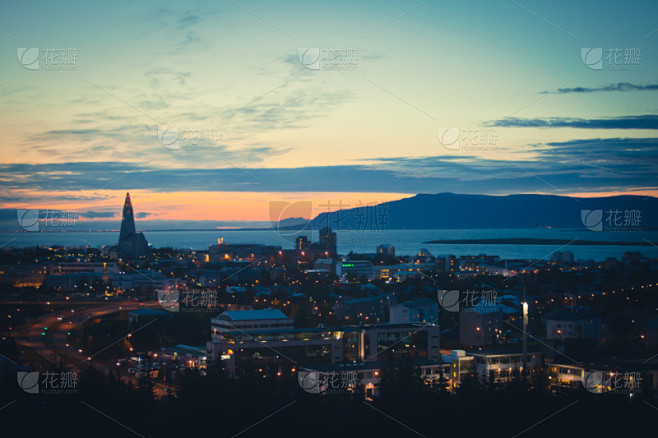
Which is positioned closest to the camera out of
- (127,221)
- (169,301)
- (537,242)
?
(169,301)

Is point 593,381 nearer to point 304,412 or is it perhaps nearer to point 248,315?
point 304,412

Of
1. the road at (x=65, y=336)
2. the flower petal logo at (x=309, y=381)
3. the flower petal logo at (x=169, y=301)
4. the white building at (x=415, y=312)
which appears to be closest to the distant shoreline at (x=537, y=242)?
the flower petal logo at (x=169, y=301)

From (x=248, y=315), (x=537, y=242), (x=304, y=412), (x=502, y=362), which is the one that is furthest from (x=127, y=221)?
(x=537, y=242)

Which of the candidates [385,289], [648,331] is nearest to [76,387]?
[648,331]

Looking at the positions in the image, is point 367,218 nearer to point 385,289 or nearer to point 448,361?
point 385,289

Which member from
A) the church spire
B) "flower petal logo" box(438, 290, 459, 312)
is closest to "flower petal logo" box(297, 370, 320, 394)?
"flower petal logo" box(438, 290, 459, 312)

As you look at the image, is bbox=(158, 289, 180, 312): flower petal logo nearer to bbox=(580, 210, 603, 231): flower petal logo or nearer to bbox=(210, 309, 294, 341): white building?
bbox=(210, 309, 294, 341): white building

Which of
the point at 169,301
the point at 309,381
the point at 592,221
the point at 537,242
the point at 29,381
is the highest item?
the point at 592,221
